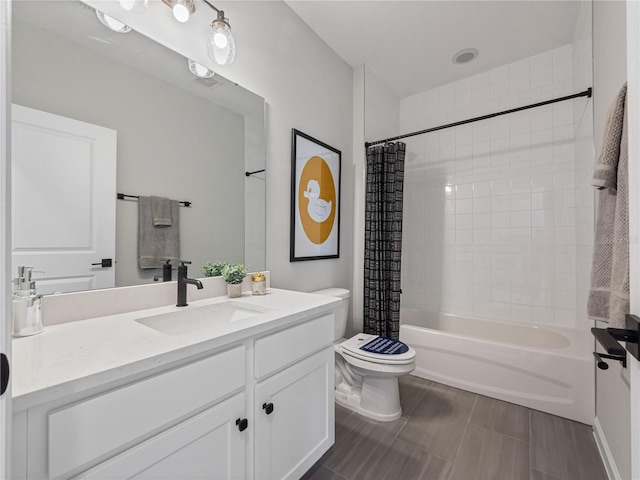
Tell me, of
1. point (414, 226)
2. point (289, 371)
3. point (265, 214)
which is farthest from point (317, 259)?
point (414, 226)

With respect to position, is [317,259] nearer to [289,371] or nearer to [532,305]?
[289,371]

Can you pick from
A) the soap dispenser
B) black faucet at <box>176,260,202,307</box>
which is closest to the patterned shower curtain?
black faucet at <box>176,260,202,307</box>

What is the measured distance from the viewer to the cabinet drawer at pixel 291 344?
1092 millimetres

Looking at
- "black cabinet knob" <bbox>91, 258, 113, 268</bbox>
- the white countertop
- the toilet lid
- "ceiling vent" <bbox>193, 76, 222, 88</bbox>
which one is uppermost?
"ceiling vent" <bbox>193, 76, 222, 88</bbox>

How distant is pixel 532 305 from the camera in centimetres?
253

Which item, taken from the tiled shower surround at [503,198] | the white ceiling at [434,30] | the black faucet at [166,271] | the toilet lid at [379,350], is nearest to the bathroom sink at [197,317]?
the black faucet at [166,271]

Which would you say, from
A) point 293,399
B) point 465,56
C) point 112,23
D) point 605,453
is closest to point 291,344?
point 293,399

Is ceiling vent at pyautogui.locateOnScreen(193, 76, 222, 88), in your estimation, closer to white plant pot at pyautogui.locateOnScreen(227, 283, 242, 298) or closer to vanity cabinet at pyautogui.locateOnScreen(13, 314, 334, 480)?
white plant pot at pyautogui.locateOnScreen(227, 283, 242, 298)

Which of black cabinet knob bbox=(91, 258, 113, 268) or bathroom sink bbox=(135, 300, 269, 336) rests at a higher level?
black cabinet knob bbox=(91, 258, 113, 268)

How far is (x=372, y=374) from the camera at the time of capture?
183 centimetres

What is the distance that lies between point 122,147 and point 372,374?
5.80ft

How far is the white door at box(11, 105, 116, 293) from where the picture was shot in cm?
96

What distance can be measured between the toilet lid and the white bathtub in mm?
541

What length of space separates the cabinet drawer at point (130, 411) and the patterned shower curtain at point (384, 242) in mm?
1736
